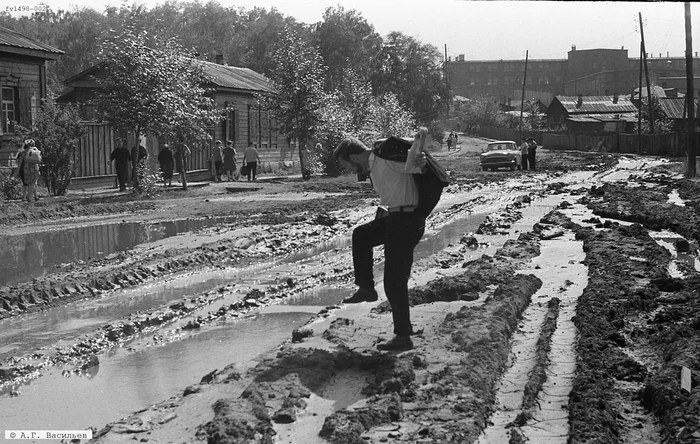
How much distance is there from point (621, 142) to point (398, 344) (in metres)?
63.8

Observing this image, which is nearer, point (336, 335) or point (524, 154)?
point (336, 335)

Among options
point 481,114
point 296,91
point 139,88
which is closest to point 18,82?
point 139,88

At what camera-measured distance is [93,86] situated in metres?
36.2

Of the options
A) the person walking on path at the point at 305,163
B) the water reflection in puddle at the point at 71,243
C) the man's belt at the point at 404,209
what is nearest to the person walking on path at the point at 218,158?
the person walking on path at the point at 305,163

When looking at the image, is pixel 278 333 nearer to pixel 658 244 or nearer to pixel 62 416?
pixel 62 416

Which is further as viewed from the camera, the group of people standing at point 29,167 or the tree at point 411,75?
the tree at point 411,75

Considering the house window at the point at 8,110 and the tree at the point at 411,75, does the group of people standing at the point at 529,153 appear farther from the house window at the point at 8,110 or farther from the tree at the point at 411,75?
the tree at the point at 411,75

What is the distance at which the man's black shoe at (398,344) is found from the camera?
24.8 ft

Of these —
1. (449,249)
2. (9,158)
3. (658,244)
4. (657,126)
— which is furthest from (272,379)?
(657,126)

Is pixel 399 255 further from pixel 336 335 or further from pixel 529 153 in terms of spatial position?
pixel 529 153

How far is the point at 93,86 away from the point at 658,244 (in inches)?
999

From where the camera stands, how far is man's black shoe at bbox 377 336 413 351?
24.8 feet

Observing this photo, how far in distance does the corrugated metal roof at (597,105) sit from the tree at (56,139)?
255 ft

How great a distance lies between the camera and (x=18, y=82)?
2936 cm
